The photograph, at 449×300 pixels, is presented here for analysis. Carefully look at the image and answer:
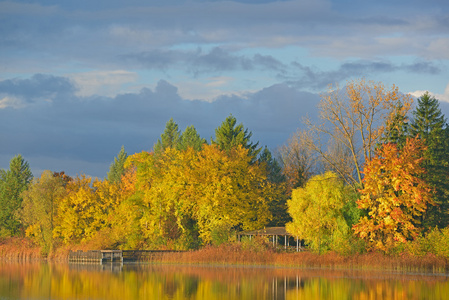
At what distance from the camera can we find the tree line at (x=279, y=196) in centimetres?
5872

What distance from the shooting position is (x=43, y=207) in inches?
3563

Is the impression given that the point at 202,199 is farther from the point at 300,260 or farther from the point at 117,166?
the point at 117,166

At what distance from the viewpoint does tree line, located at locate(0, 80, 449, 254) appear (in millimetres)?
58719

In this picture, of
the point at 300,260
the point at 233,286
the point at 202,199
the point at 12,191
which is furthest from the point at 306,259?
the point at 12,191

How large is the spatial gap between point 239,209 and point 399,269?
24612 millimetres

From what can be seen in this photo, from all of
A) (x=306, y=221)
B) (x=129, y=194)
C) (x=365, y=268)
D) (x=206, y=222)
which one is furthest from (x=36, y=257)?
(x=365, y=268)

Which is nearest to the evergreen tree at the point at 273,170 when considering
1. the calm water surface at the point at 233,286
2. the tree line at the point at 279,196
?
the tree line at the point at 279,196

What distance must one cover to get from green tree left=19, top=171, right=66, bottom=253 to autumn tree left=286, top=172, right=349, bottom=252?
3999cm

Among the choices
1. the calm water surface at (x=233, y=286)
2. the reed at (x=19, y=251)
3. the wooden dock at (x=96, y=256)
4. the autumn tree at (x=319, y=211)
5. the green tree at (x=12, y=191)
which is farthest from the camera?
the green tree at (x=12, y=191)

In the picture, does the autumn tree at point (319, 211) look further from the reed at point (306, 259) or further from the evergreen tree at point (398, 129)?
the evergreen tree at point (398, 129)

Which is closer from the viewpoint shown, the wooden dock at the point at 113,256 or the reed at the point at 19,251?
the wooden dock at the point at 113,256

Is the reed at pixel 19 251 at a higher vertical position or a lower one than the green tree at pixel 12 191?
lower

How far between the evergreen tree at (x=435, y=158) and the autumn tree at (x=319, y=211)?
29.0 feet

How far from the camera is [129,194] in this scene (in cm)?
8519
